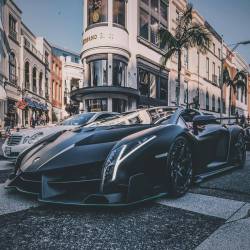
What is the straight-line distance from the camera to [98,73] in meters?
20.1

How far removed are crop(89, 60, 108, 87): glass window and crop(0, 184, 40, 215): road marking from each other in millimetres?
16996

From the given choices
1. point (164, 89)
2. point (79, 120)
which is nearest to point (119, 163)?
point (79, 120)

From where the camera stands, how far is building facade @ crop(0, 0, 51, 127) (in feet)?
82.5

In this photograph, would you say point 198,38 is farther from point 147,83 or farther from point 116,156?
point 116,156

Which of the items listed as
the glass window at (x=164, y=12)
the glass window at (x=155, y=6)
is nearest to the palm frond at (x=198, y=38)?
the glass window at (x=155, y=6)

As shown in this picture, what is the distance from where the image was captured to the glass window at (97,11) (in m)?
20.2

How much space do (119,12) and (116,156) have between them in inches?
781

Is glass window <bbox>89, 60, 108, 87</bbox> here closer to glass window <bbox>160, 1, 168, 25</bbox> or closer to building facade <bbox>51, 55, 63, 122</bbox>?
glass window <bbox>160, 1, 168, 25</bbox>

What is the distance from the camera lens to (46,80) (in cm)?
3656

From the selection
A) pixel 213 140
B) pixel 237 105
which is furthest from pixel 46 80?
pixel 213 140

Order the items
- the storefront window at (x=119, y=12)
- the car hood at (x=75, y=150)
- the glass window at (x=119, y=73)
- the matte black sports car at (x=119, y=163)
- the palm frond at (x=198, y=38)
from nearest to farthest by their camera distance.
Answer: the matte black sports car at (x=119, y=163) → the car hood at (x=75, y=150) → the palm frond at (x=198, y=38) → the glass window at (x=119, y=73) → the storefront window at (x=119, y=12)

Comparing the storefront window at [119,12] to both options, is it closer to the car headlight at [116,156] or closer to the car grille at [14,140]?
the car grille at [14,140]

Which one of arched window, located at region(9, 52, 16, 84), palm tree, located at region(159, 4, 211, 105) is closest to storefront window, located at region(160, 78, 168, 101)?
palm tree, located at region(159, 4, 211, 105)

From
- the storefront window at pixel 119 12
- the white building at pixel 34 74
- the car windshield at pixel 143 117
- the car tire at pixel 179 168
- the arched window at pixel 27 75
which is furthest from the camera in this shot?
the arched window at pixel 27 75
